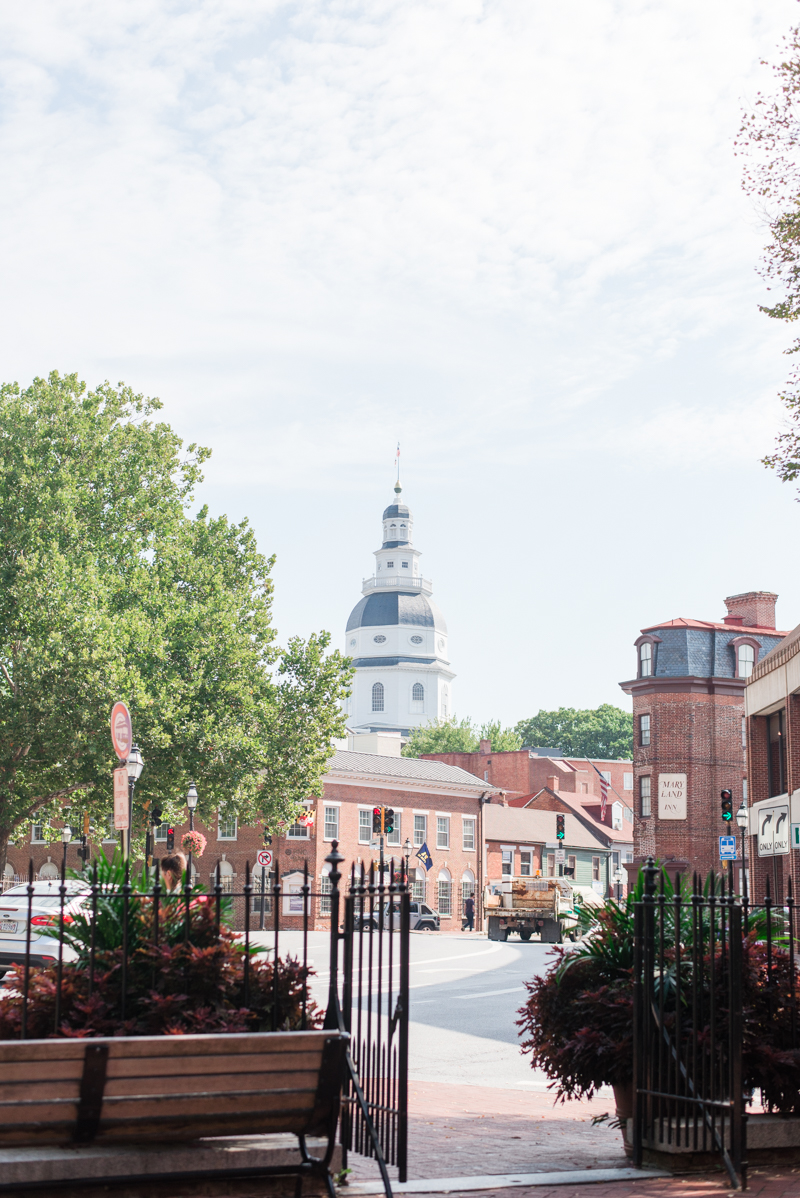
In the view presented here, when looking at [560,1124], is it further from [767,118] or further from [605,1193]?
[767,118]

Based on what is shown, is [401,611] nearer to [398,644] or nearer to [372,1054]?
[398,644]

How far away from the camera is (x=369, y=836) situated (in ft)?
217

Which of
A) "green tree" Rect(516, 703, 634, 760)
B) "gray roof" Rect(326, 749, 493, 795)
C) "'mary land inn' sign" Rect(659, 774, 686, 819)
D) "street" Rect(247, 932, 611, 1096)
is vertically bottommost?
"street" Rect(247, 932, 611, 1096)

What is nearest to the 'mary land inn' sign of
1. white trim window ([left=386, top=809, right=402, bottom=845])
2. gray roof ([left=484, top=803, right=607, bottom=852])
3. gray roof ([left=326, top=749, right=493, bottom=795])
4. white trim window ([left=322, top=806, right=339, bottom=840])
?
white trim window ([left=386, top=809, right=402, bottom=845])

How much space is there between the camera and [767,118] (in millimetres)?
13703

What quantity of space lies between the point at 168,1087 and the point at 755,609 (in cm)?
6234

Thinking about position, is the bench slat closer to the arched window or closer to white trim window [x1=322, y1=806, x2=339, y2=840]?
white trim window [x1=322, y1=806, x2=339, y2=840]

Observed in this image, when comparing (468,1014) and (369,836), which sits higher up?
(369,836)

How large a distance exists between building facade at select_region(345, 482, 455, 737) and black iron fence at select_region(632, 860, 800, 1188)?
181m

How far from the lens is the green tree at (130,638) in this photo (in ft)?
121

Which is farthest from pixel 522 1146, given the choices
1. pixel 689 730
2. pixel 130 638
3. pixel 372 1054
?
pixel 689 730

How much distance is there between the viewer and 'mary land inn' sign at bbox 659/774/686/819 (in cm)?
5884

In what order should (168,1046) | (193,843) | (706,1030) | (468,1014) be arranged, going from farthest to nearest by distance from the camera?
1. (468,1014)
2. (193,843)
3. (706,1030)
4. (168,1046)

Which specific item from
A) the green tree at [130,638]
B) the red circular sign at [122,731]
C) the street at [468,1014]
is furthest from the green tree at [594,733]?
the red circular sign at [122,731]
